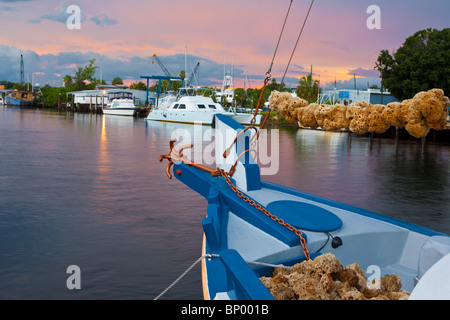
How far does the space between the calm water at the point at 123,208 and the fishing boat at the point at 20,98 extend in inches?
4299

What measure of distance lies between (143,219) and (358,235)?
243 inches

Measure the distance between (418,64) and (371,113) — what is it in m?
27.5

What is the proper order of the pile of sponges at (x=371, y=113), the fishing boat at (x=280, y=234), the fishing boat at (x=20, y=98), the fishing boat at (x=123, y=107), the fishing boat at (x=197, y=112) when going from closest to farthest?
the fishing boat at (x=280, y=234) < the pile of sponges at (x=371, y=113) < the fishing boat at (x=197, y=112) < the fishing boat at (x=123, y=107) < the fishing boat at (x=20, y=98)

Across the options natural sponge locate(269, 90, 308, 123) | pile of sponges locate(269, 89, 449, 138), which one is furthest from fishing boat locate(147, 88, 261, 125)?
natural sponge locate(269, 90, 308, 123)

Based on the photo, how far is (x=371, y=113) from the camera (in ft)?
61.5

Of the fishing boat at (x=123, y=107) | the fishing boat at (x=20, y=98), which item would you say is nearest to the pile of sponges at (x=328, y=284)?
the fishing boat at (x=123, y=107)

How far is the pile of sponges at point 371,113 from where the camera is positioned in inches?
637

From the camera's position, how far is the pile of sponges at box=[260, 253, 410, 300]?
323cm

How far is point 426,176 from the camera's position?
59.0 feet

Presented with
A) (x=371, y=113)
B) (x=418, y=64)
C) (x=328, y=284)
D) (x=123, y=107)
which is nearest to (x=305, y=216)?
(x=328, y=284)

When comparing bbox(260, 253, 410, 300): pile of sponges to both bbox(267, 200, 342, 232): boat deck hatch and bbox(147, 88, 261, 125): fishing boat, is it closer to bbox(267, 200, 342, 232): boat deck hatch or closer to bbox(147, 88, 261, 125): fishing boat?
bbox(267, 200, 342, 232): boat deck hatch

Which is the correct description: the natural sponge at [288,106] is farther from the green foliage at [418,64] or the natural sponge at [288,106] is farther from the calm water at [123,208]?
the green foliage at [418,64]
